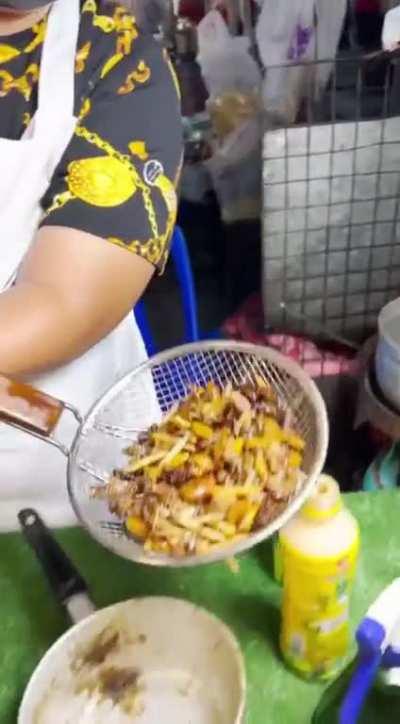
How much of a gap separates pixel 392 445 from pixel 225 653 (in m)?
0.83

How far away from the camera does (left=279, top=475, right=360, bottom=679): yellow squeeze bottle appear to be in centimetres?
64

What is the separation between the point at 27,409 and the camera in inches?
23.4

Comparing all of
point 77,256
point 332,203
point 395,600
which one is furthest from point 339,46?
point 395,600

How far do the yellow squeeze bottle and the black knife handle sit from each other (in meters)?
0.17

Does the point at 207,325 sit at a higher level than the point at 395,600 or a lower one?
lower

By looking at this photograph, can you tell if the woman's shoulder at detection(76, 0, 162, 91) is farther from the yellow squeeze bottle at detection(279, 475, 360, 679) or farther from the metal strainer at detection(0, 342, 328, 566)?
the yellow squeeze bottle at detection(279, 475, 360, 679)

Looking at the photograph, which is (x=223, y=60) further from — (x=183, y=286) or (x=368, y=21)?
(x=183, y=286)

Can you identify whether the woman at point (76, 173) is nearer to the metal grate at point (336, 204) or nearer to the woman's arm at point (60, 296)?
the woman's arm at point (60, 296)

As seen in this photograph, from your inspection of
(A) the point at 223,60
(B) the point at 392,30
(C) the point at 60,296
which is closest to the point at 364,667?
(C) the point at 60,296

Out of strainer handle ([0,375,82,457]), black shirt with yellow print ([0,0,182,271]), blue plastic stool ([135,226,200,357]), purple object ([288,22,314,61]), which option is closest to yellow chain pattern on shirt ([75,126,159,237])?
black shirt with yellow print ([0,0,182,271])

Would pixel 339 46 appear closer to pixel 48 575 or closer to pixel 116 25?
pixel 116 25

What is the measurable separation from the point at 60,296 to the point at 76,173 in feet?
0.37

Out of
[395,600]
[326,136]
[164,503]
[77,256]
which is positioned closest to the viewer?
[395,600]

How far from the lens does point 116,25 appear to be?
0.84m
